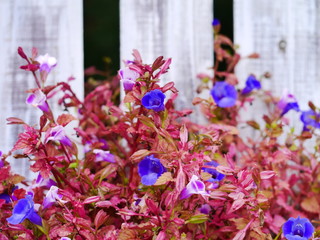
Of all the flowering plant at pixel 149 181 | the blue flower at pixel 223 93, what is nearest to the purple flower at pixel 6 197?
the flowering plant at pixel 149 181

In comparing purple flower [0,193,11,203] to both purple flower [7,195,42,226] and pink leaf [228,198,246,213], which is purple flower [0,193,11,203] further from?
pink leaf [228,198,246,213]

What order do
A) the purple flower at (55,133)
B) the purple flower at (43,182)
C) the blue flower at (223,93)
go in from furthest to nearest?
the blue flower at (223,93)
the purple flower at (43,182)
the purple flower at (55,133)

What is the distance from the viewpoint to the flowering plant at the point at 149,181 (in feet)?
4.07

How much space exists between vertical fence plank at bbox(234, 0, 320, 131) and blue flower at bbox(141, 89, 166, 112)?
75cm

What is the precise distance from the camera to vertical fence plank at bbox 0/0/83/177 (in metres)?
1.79

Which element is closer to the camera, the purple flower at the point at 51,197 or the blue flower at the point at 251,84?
the purple flower at the point at 51,197

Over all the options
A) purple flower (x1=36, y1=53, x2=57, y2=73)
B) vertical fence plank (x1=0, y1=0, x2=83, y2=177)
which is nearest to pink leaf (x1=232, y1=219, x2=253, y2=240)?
purple flower (x1=36, y1=53, x2=57, y2=73)

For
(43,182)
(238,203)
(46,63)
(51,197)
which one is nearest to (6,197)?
(43,182)

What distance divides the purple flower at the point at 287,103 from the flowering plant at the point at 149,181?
23mm

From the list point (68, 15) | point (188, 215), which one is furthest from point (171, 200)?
point (68, 15)

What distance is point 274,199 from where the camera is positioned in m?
1.68

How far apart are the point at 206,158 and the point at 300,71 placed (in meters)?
0.80

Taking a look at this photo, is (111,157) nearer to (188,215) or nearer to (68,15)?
(188,215)

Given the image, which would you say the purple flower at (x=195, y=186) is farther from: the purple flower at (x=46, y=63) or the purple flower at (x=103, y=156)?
the purple flower at (x=46, y=63)
